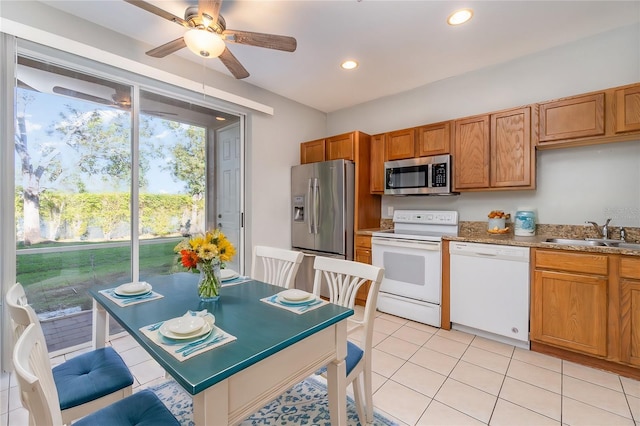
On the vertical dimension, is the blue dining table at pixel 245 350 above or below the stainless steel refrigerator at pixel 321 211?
below

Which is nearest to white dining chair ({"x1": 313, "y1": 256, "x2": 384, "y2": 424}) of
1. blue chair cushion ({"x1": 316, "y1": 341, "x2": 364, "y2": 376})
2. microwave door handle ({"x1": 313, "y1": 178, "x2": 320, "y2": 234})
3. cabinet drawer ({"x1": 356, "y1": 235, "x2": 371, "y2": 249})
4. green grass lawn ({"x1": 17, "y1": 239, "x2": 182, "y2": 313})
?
blue chair cushion ({"x1": 316, "y1": 341, "x2": 364, "y2": 376})

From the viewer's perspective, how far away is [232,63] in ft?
6.98

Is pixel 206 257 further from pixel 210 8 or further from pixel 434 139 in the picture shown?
pixel 434 139

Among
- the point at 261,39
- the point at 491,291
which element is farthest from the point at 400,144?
the point at 261,39

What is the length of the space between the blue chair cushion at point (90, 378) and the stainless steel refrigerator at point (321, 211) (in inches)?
95.3

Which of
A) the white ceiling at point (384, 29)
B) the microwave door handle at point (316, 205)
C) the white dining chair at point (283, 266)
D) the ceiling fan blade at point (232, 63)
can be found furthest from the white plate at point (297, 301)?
the microwave door handle at point (316, 205)

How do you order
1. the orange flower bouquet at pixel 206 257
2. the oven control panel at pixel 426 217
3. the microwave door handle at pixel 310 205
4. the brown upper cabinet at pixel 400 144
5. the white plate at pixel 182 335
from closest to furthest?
the white plate at pixel 182 335, the orange flower bouquet at pixel 206 257, the oven control panel at pixel 426 217, the brown upper cabinet at pixel 400 144, the microwave door handle at pixel 310 205

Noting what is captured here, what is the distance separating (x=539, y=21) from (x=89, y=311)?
15.4 ft

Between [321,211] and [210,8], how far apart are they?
2.37 metres

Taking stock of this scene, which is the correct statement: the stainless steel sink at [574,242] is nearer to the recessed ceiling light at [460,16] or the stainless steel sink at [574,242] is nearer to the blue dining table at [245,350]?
the recessed ceiling light at [460,16]

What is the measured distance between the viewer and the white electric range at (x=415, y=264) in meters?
2.90

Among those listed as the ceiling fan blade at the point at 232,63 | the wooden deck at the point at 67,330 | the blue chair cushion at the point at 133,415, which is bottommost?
the wooden deck at the point at 67,330

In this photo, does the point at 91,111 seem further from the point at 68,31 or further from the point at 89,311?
the point at 89,311

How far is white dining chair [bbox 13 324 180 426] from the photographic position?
706 millimetres
